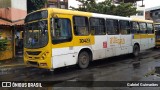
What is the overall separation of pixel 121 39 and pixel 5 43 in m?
7.43

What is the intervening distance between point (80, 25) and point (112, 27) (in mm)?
2989

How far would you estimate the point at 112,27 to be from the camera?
1366 cm

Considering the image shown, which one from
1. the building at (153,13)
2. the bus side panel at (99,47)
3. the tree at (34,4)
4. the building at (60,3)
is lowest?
the bus side panel at (99,47)

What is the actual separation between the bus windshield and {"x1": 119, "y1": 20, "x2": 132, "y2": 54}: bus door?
239 inches

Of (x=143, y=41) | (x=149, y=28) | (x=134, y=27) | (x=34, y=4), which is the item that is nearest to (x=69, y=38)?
(x=134, y=27)

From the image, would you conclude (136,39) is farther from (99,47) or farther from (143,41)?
(99,47)

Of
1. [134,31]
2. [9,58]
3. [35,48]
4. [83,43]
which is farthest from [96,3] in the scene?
[35,48]

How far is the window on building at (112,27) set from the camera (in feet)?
43.5

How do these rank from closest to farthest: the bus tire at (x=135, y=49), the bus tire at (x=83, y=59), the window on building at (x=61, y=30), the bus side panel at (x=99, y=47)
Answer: the window on building at (x=61, y=30) < the bus tire at (x=83, y=59) < the bus side panel at (x=99, y=47) < the bus tire at (x=135, y=49)

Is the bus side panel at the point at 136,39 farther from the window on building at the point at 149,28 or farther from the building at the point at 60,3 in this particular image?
the building at the point at 60,3

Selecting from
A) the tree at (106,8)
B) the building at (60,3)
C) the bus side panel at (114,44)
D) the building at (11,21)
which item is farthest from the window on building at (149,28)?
the building at (60,3)

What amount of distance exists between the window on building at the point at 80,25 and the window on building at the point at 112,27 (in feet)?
6.35

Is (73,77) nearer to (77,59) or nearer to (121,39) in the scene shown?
(77,59)

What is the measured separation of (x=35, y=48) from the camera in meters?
10.2
